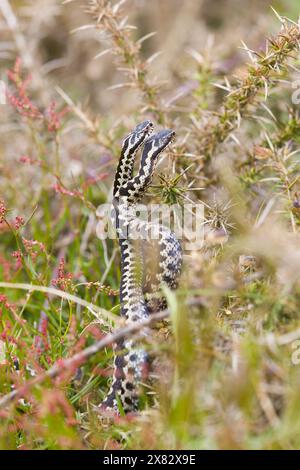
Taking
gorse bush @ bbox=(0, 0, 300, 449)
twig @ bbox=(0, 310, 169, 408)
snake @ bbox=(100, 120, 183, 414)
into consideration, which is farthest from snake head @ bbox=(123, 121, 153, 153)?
twig @ bbox=(0, 310, 169, 408)

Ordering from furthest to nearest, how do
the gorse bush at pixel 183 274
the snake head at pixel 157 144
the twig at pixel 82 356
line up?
the snake head at pixel 157 144 < the twig at pixel 82 356 < the gorse bush at pixel 183 274

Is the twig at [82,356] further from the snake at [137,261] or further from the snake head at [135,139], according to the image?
the snake head at [135,139]

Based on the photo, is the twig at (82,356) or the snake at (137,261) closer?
the twig at (82,356)

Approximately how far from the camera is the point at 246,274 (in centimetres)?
370

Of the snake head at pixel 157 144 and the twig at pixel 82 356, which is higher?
the snake head at pixel 157 144

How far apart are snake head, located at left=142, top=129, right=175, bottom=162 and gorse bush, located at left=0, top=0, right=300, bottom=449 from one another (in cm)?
18

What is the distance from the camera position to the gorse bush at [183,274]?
9.19ft

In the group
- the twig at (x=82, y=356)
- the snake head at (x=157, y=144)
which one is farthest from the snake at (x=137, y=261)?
the twig at (x=82, y=356)

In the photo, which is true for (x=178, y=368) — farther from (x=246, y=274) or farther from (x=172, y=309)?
(x=246, y=274)

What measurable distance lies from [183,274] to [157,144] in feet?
3.16

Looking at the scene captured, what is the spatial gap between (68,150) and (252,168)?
2457mm

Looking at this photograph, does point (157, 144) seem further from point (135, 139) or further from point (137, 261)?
point (137, 261)

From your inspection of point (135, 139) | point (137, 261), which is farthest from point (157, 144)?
point (137, 261)
